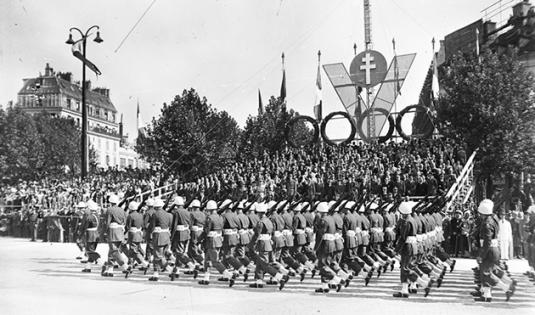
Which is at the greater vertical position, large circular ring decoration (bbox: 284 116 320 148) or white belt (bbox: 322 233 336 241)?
large circular ring decoration (bbox: 284 116 320 148)

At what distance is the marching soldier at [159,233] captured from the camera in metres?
13.9

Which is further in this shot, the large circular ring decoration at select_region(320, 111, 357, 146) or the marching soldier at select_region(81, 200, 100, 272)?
the large circular ring decoration at select_region(320, 111, 357, 146)

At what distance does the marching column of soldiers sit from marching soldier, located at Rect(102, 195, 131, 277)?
3cm

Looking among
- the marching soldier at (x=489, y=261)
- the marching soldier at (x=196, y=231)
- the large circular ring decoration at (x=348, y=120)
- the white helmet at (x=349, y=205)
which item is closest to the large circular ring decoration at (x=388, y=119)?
the large circular ring decoration at (x=348, y=120)

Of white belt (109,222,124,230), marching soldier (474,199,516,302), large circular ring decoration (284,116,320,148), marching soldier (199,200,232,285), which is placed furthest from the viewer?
large circular ring decoration (284,116,320,148)

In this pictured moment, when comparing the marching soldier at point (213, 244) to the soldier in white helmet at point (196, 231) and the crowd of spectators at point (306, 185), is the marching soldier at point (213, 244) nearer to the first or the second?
the soldier in white helmet at point (196, 231)

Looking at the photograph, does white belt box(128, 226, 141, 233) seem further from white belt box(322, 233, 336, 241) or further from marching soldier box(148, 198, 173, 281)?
white belt box(322, 233, 336, 241)

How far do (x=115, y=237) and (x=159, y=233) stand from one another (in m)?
1.58

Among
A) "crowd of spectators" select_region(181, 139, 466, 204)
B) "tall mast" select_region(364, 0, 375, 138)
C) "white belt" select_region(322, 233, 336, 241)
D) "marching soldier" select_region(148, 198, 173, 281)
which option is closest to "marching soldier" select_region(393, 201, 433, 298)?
"white belt" select_region(322, 233, 336, 241)

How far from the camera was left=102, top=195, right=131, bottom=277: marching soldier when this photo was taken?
48.1 feet

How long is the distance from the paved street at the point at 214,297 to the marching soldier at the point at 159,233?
0.50 meters

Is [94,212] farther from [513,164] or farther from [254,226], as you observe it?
[513,164]

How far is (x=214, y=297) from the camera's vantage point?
11.4 m

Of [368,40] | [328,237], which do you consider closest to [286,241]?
[328,237]
